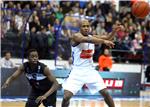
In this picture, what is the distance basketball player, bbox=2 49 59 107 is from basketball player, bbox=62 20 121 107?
0.58m

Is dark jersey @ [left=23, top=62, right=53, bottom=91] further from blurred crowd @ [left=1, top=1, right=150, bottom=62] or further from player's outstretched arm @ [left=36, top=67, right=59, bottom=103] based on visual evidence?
blurred crowd @ [left=1, top=1, right=150, bottom=62]

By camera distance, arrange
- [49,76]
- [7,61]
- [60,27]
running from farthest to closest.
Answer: [60,27] → [7,61] → [49,76]

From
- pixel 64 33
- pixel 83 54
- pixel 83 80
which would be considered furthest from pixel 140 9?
pixel 64 33

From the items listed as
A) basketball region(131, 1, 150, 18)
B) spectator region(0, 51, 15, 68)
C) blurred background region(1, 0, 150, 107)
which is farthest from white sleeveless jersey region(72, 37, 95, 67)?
spectator region(0, 51, 15, 68)

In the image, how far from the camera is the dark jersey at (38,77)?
8.64m

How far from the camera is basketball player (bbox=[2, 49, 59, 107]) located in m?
8.49

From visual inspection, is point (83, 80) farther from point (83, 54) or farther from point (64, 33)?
point (64, 33)

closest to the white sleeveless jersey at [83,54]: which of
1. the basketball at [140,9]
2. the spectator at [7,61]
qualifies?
the basketball at [140,9]

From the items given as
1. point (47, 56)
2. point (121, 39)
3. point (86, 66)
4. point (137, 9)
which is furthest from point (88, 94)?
point (86, 66)

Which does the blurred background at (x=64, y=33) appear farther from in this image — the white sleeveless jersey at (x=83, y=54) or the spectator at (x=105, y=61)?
the white sleeveless jersey at (x=83, y=54)

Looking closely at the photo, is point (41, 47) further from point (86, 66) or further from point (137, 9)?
point (86, 66)

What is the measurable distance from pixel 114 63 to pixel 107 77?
2.80 meters

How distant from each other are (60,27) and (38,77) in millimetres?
9133

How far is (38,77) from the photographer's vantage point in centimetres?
877
